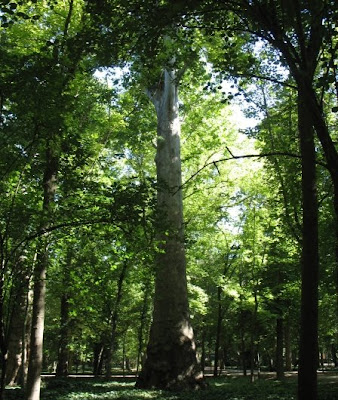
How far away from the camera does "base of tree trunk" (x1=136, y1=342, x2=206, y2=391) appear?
9.58 meters

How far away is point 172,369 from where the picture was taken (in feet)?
31.8

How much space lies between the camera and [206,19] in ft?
14.0

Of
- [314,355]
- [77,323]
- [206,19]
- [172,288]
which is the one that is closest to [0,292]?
[314,355]

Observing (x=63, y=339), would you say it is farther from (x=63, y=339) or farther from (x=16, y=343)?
(x=16, y=343)

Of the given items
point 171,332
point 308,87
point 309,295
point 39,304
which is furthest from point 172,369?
point 308,87

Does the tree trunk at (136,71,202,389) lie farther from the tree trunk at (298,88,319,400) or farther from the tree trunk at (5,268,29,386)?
the tree trunk at (298,88,319,400)

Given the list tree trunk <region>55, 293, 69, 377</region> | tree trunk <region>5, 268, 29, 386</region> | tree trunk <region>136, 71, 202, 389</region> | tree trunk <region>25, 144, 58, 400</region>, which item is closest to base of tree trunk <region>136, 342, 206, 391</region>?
tree trunk <region>136, 71, 202, 389</region>

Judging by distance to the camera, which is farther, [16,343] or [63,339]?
A: [63,339]

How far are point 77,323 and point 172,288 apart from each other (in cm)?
1124

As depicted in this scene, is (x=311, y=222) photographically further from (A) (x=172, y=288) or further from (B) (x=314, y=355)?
(A) (x=172, y=288)

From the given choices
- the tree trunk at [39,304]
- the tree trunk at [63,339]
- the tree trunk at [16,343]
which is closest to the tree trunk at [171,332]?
the tree trunk at [39,304]

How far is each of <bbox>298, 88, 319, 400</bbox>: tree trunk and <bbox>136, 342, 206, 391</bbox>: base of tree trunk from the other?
6842 mm

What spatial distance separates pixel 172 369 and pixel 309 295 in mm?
7297

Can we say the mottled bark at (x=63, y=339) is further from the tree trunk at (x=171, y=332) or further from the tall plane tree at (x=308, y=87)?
the tall plane tree at (x=308, y=87)
